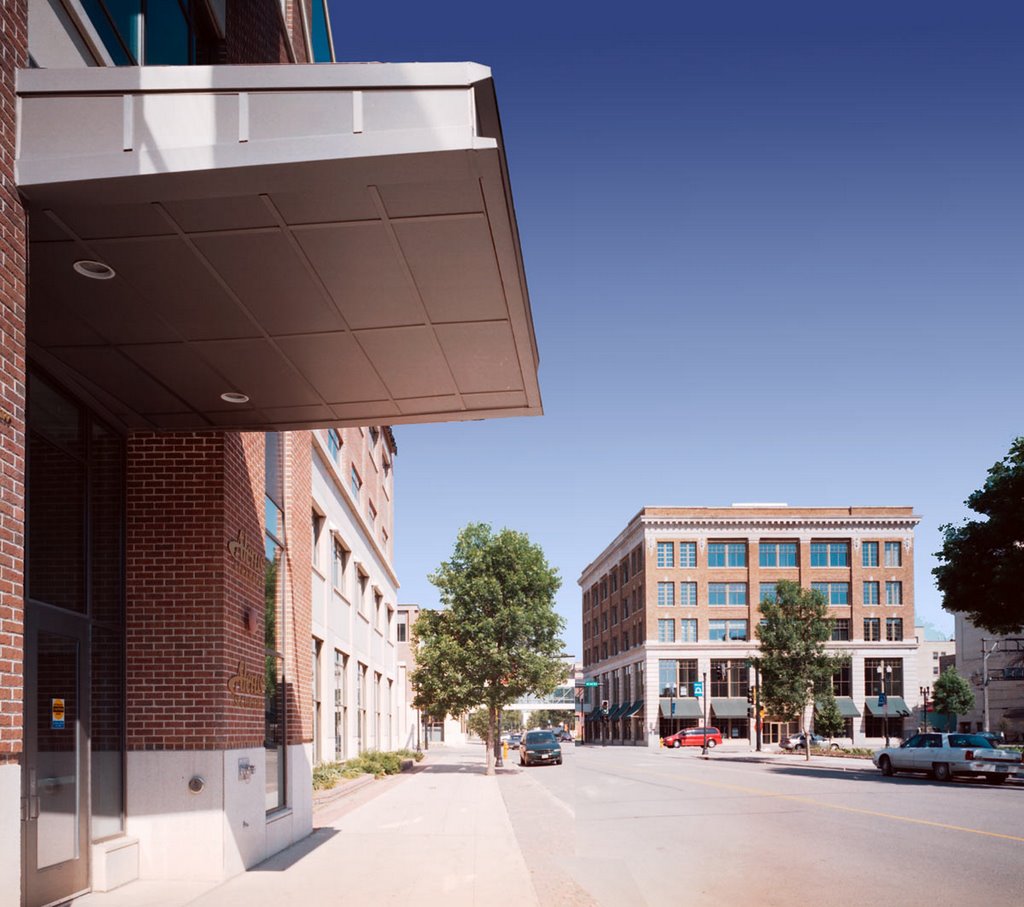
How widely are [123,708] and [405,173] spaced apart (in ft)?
24.8

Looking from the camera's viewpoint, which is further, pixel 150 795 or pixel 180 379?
pixel 150 795

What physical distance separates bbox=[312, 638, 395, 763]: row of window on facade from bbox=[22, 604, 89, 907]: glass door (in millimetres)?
13643

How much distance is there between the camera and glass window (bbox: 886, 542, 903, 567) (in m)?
86.5

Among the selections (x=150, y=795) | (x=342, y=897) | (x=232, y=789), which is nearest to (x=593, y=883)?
(x=342, y=897)

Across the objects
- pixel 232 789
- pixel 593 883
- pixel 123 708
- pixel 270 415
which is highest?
pixel 270 415

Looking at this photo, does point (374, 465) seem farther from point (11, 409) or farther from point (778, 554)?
point (778, 554)

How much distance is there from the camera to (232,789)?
12117mm

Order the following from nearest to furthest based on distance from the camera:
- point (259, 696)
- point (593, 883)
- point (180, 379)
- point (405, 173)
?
point (405, 173), point (180, 379), point (593, 883), point (259, 696)

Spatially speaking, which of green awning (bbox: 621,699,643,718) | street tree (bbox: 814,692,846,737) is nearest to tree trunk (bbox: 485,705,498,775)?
street tree (bbox: 814,692,846,737)

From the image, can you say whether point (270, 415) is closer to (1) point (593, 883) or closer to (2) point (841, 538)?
(1) point (593, 883)

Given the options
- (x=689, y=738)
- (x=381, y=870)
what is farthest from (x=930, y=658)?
(x=381, y=870)

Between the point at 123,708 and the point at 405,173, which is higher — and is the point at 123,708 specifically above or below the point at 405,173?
below

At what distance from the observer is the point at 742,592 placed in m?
87.7

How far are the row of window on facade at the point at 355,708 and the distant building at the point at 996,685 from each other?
221 feet
